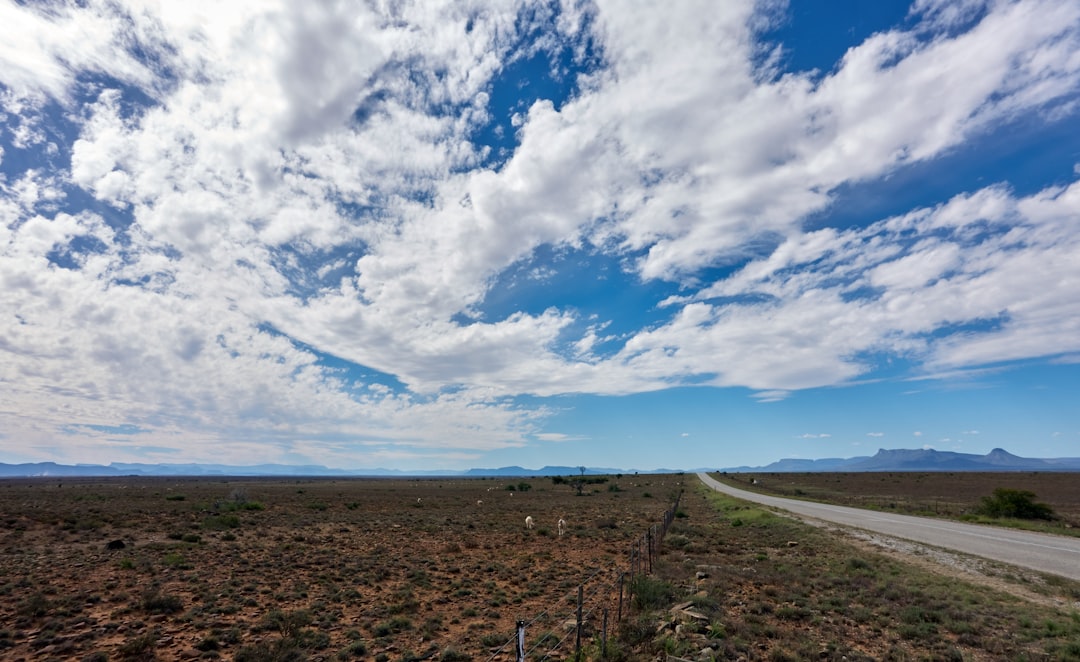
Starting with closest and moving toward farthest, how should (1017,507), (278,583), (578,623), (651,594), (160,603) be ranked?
(578,623) → (651,594) → (160,603) → (278,583) → (1017,507)

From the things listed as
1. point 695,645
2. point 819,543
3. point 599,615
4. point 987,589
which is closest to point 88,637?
point 599,615

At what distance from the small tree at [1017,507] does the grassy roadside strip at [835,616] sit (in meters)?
26.1

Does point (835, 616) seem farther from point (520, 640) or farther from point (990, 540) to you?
point (990, 540)

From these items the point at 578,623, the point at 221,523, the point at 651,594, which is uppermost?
the point at 578,623

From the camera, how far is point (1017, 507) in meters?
36.2


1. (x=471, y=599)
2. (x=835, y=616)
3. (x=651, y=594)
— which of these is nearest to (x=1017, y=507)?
(x=835, y=616)

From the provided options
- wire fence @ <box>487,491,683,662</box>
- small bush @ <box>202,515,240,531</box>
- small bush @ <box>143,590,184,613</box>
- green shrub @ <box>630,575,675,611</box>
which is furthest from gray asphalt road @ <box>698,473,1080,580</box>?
small bush @ <box>202,515,240,531</box>

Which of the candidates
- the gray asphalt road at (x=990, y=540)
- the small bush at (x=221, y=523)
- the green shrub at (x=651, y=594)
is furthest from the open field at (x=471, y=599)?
the gray asphalt road at (x=990, y=540)

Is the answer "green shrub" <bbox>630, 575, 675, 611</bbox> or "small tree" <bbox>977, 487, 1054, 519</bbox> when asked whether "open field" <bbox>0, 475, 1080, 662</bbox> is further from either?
"small tree" <bbox>977, 487, 1054, 519</bbox>

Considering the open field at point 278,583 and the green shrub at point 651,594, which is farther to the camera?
the green shrub at point 651,594

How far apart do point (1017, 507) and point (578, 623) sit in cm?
4339

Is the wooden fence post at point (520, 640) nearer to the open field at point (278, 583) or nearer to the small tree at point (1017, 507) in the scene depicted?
the open field at point (278, 583)

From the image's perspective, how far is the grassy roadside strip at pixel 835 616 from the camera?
10.7m

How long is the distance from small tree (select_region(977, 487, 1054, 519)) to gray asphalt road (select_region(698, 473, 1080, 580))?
6.24 meters
